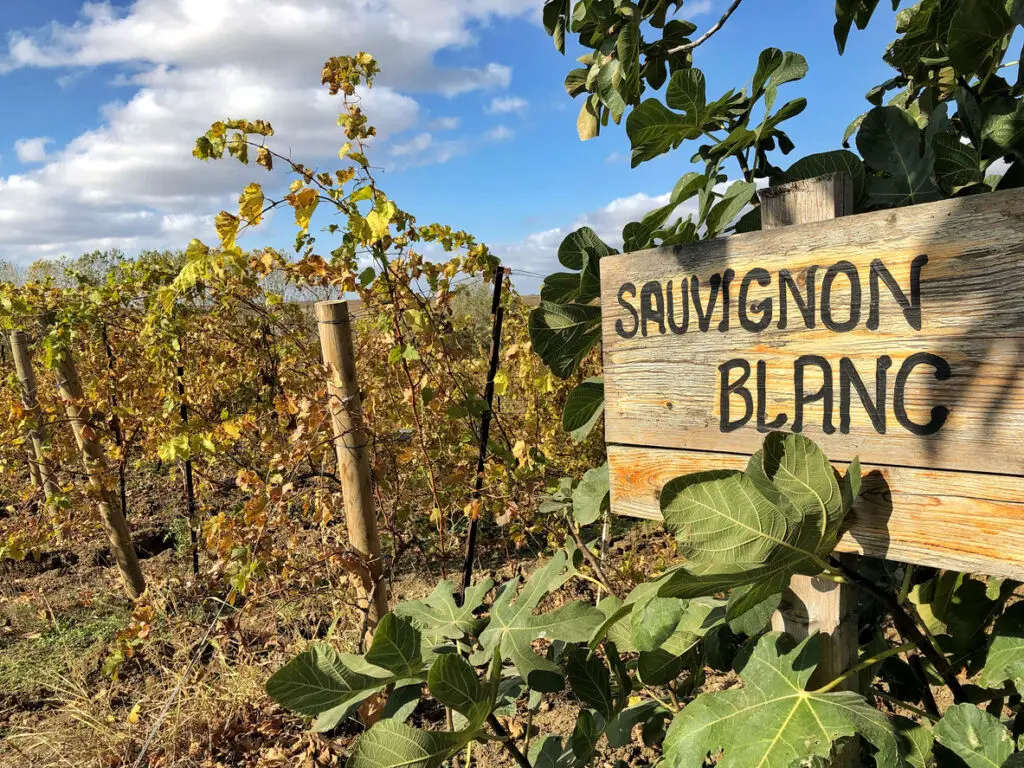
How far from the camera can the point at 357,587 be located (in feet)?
7.63

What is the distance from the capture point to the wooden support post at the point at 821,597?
89 cm

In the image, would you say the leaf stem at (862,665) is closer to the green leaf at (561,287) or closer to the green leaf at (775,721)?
the green leaf at (775,721)

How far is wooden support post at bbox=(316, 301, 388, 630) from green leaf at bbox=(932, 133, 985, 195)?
1563 millimetres

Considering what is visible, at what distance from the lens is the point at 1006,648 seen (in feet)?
3.07

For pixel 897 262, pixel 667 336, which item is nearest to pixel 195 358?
pixel 667 336

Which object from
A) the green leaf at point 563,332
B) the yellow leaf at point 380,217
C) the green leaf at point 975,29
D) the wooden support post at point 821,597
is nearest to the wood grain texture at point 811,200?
the wooden support post at point 821,597

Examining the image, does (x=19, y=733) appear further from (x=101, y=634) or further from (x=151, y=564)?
(x=151, y=564)

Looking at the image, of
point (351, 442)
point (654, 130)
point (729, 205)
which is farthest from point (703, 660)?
point (351, 442)

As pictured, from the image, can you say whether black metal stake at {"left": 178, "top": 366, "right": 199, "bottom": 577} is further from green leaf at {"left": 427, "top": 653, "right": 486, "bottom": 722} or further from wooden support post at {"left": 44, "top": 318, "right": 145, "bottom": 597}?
green leaf at {"left": 427, "top": 653, "right": 486, "bottom": 722}

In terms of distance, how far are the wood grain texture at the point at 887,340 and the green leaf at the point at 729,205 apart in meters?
0.06

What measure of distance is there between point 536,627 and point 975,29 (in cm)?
107

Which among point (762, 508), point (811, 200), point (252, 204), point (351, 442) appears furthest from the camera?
point (351, 442)

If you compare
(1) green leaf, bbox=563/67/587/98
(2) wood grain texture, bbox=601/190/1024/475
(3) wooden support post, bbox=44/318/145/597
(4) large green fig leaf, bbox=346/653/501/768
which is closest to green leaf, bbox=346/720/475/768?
(4) large green fig leaf, bbox=346/653/501/768

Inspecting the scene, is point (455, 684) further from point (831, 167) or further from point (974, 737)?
point (831, 167)
